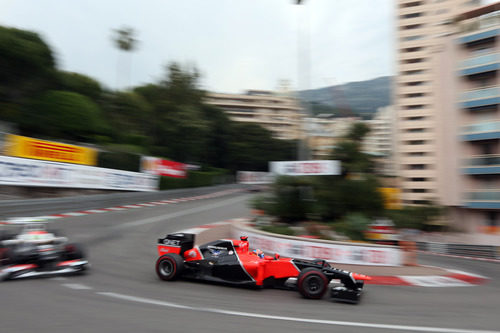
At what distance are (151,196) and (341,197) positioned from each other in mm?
15991

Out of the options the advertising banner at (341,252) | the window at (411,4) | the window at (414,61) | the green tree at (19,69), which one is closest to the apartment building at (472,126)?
the advertising banner at (341,252)

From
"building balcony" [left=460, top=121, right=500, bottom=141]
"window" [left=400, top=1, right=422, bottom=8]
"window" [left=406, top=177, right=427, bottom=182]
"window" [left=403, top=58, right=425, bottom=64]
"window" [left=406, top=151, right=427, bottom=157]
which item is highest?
"window" [left=400, top=1, right=422, bottom=8]

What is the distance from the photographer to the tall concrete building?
54.4 metres

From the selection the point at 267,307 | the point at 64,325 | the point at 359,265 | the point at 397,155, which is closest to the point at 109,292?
the point at 64,325

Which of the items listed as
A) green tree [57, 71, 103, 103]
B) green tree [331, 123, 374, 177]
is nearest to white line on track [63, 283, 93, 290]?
green tree [331, 123, 374, 177]

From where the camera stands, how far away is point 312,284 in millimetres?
7719

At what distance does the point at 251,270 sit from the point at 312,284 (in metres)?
1.31

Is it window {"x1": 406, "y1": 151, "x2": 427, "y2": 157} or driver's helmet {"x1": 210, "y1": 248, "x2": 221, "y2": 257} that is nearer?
driver's helmet {"x1": 210, "y1": 248, "x2": 221, "y2": 257}

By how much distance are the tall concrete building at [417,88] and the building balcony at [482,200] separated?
27302mm

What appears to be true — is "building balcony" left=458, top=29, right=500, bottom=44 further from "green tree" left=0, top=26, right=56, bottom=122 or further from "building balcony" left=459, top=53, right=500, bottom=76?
"green tree" left=0, top=26, right=56, bottom=122

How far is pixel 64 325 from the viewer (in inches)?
218

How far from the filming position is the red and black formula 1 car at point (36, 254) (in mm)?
8187

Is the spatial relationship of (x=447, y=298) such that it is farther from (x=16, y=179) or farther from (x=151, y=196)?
(x=151, y=196)

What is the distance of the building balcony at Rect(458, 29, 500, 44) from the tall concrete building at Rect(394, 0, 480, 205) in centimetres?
2668
